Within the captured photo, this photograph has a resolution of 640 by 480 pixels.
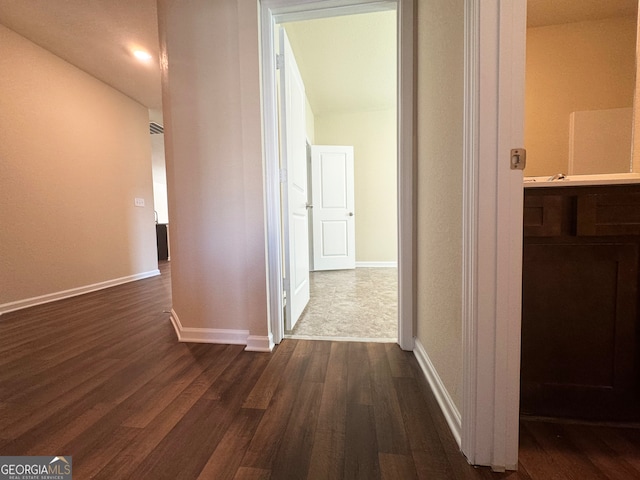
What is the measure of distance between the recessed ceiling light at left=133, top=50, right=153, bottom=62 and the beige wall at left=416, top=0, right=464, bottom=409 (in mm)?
2865

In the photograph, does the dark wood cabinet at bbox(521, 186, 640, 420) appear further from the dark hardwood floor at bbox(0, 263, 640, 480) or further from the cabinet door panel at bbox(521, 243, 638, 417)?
the dark hardwood floor at bbox(0, 263, 640, 480)

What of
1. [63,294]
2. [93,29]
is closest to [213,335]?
[63,294]

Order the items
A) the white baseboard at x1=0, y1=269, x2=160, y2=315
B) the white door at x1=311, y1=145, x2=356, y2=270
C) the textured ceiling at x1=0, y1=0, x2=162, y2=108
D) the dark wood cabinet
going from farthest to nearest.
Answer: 1. the white door at x1=311, y1=145, x2=356, y2=270
2. the white baseboard at x1=0, y1=269, x2=160, y2=315
3. the textured ceiling at x1=0, y1=0, x2=162, y2=108
4. the dark wood cabinet

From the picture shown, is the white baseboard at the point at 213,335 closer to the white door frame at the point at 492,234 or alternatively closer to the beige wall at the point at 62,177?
the white door frame at the point at 492,234

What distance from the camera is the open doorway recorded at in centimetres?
191

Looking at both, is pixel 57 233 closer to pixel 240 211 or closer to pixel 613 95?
pixel 240 211

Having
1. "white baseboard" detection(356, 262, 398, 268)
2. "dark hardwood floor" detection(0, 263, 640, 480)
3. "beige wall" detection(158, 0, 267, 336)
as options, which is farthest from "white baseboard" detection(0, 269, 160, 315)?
"white baseboard" detection(356, 262, 398, 268)

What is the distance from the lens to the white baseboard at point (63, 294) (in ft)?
7.79

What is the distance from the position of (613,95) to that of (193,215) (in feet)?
8.28

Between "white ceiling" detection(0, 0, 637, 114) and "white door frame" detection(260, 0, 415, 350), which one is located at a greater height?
"white ceiling" detection(0, 0, 637, 114)

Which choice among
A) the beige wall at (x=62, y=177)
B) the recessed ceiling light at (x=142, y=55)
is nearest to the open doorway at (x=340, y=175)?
the recessed ceiling light at (x=142, y=55)

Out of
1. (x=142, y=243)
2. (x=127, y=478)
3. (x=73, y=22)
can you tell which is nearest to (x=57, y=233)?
(x=142, y=243)

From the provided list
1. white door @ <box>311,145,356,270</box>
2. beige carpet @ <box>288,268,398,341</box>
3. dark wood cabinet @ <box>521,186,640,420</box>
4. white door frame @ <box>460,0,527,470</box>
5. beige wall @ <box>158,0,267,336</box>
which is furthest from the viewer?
white door @ <box>311,145,356,270</box>

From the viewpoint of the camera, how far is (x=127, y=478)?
0.77 metres
